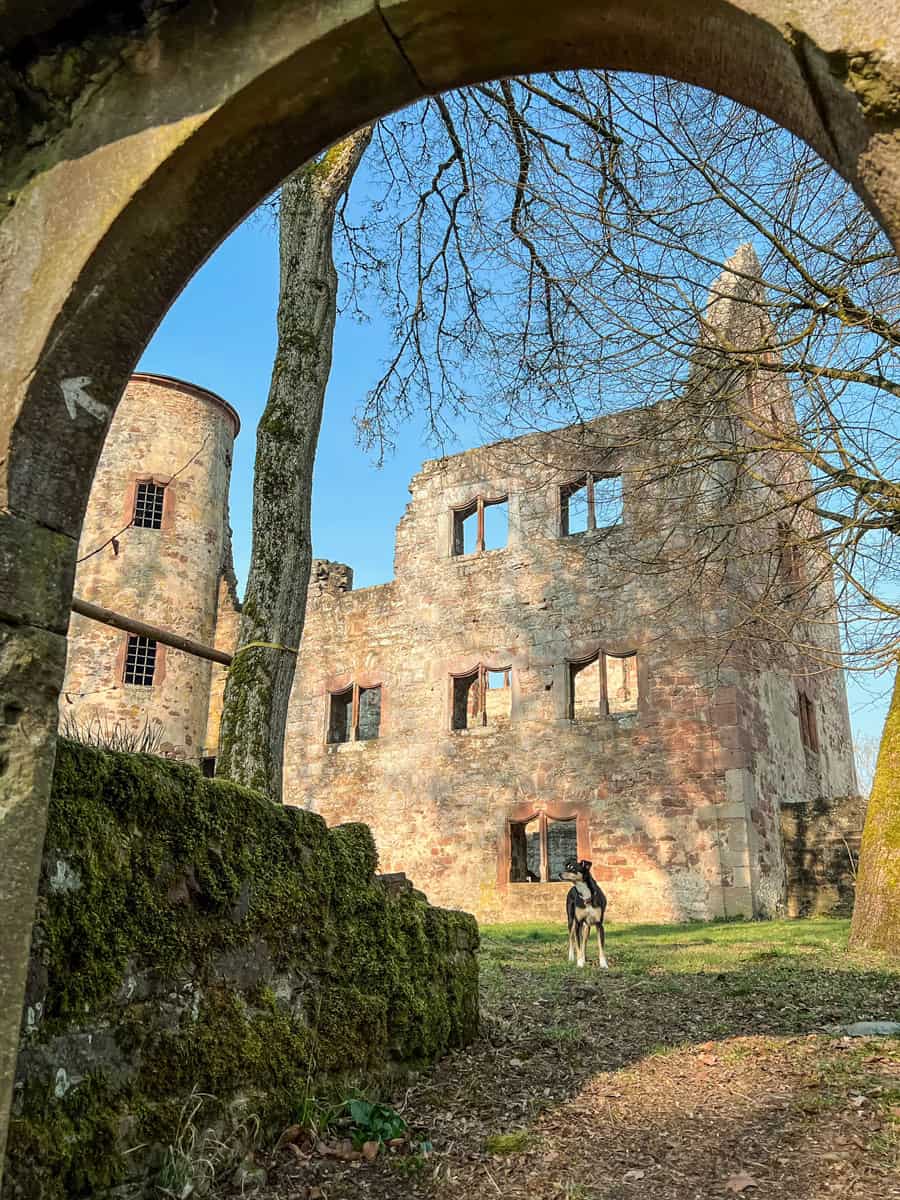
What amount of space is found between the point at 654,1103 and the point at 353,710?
47.7 ft

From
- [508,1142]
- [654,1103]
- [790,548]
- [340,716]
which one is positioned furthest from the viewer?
[340,716]

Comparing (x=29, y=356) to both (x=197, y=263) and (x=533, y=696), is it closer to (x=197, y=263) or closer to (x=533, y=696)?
(x=197, y=263)

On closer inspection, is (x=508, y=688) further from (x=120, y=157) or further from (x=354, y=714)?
(x=120, y=157)

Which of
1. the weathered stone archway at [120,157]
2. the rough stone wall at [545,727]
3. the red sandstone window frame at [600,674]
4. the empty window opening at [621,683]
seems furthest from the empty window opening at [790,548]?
the empty window opening at [621,683]

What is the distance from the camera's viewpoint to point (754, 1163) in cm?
327

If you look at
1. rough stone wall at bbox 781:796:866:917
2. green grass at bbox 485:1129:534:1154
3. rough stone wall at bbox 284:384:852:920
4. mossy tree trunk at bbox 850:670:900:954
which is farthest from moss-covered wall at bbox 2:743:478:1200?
rough stone wall at bbox 781:796:866:917

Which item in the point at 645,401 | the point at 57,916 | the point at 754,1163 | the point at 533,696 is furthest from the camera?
the point at 533,696

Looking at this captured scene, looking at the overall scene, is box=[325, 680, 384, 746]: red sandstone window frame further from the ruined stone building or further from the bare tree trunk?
the bare tree trunk

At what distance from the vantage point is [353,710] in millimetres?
18312

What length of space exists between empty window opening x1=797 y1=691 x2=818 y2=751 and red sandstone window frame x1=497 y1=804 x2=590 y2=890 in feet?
14.3

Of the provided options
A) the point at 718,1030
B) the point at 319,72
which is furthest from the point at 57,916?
A: the point at 718,1030

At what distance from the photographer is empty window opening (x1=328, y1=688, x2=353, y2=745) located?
61.0 ft

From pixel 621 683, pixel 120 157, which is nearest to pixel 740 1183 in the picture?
pixel 120 157

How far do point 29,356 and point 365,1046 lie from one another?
314 cm
